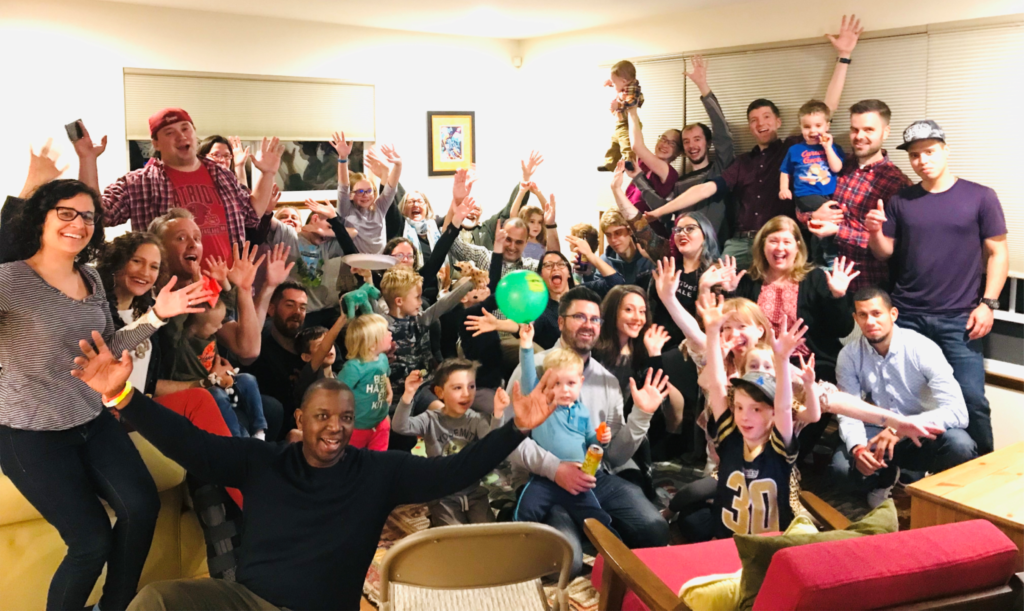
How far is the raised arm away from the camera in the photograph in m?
4.89

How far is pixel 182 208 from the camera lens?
13.0 ft

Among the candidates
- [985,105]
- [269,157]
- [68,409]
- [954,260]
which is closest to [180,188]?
[269,157]

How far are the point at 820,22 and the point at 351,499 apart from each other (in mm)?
4134

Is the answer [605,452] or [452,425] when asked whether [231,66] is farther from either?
[605,452]

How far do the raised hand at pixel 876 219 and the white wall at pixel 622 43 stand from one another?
Result: 3.39ft

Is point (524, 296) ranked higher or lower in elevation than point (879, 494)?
higher

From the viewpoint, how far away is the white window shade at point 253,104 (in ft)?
19.0

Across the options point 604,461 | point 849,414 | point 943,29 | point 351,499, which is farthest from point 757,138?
point 351,499

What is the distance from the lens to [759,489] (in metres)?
3.21

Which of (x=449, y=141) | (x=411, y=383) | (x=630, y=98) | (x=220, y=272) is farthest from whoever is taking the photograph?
(x=449, y=141)

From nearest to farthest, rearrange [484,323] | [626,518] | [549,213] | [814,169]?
[626,518] → [484,323] → [814,169] → [549,213]

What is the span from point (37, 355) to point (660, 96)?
15.4 feet

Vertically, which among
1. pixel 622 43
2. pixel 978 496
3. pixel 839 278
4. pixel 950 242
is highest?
pixel 622 43

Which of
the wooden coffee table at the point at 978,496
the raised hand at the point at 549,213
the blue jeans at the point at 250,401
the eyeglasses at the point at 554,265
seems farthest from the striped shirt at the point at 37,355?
the raised hand at the point at 549,213
